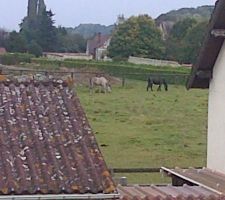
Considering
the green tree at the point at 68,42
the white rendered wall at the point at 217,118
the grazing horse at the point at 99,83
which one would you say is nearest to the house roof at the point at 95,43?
the green tree at the point at 68,42

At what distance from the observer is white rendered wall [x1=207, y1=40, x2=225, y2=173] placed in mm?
8891

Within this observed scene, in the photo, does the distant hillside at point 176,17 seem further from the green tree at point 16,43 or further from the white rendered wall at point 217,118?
the white rendered wall at point 217,118

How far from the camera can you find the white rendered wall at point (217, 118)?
8891 mm

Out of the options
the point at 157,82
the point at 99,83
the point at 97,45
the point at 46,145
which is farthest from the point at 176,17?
the point at 46,145

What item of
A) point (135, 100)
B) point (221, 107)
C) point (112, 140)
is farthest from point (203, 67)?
point (135, 100)

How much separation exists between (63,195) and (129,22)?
63.1 m

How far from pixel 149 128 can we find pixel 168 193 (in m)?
13.8

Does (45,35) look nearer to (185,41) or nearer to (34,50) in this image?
(34,50)

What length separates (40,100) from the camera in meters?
6.89

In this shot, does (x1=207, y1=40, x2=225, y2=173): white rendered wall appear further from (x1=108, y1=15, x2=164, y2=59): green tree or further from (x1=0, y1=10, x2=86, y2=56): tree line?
(x1=0, y1=10, x2=86, y2=56): tree line

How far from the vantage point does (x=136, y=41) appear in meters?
66.1

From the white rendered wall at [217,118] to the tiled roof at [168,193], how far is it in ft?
2.31

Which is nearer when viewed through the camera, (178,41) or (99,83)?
(99,83)

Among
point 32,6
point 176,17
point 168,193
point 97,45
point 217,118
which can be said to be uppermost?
point 32,6
